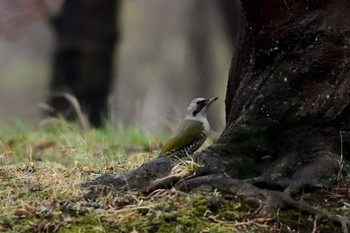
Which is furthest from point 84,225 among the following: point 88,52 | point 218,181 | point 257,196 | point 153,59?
point 153,59

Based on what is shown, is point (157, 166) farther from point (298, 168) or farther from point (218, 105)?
point (218, 105)

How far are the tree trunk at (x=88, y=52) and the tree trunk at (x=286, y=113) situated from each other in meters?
9.56

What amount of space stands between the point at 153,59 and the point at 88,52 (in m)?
9.43

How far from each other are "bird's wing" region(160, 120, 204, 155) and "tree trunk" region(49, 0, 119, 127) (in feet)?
28.0

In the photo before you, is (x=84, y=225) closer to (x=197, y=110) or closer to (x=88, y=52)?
(x=197, y=110)

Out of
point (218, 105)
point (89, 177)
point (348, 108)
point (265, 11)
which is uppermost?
point (265, 11)

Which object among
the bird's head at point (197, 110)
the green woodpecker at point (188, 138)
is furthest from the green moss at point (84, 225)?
the bird's head at point (197, 110)

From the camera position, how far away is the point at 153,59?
979 inches

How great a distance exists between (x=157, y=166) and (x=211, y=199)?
56 centimetres

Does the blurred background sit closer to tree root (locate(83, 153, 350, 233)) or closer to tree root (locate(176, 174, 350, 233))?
tree root (locate(83, 153, 350, 233))

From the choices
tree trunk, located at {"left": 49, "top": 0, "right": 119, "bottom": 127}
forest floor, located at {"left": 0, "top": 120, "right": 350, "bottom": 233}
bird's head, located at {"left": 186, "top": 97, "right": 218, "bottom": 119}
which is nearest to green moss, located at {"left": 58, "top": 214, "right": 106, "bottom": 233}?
forest floor, located at {"left": 0, "top": 120, "right": 350, "bottom": 233}

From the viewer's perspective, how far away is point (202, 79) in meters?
20.9

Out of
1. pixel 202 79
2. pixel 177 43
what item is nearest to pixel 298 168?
pixel 202 79

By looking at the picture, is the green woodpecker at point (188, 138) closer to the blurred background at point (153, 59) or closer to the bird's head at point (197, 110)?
the bird's head at point (197, 110)
